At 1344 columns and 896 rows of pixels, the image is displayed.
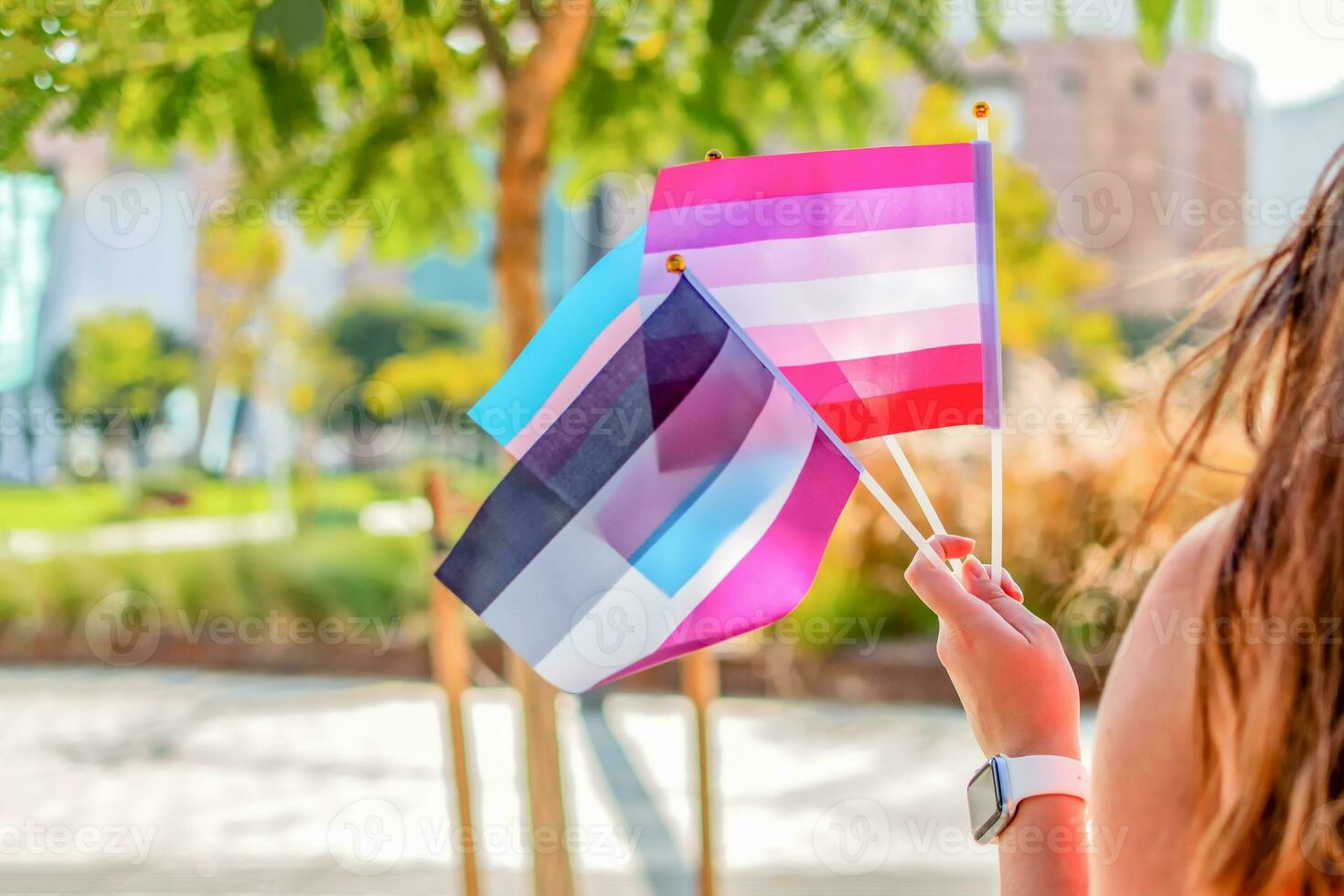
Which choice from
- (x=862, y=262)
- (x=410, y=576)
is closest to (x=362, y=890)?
(x=862, y=262)

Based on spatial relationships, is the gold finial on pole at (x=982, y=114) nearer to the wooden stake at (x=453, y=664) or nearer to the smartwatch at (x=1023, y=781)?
the smartwatch at (x=1023, y=781)

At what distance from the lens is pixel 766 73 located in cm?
305

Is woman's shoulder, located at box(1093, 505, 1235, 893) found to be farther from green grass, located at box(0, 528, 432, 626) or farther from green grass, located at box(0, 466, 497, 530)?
green grass, located at box(0, 466, 497, 530)

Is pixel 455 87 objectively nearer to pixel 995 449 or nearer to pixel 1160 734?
pixel 995 449

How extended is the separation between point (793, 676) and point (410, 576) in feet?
10.5

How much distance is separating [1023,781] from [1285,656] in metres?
0.32

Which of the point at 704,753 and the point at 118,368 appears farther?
the point at 118,368

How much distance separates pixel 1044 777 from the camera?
120 centimetres

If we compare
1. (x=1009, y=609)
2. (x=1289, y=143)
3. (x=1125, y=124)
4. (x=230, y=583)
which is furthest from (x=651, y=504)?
(x=1125, y=124)

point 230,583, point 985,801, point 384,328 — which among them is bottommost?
point 230,583

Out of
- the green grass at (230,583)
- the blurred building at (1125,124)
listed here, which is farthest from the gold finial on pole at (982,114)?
the blurred building at (1125,124)

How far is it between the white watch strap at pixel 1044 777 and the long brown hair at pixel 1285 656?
18 centimetres

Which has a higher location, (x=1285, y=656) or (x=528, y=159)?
(x=528, y=159)

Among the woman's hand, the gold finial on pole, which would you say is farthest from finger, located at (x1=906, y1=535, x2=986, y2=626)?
the gold finial on pole
